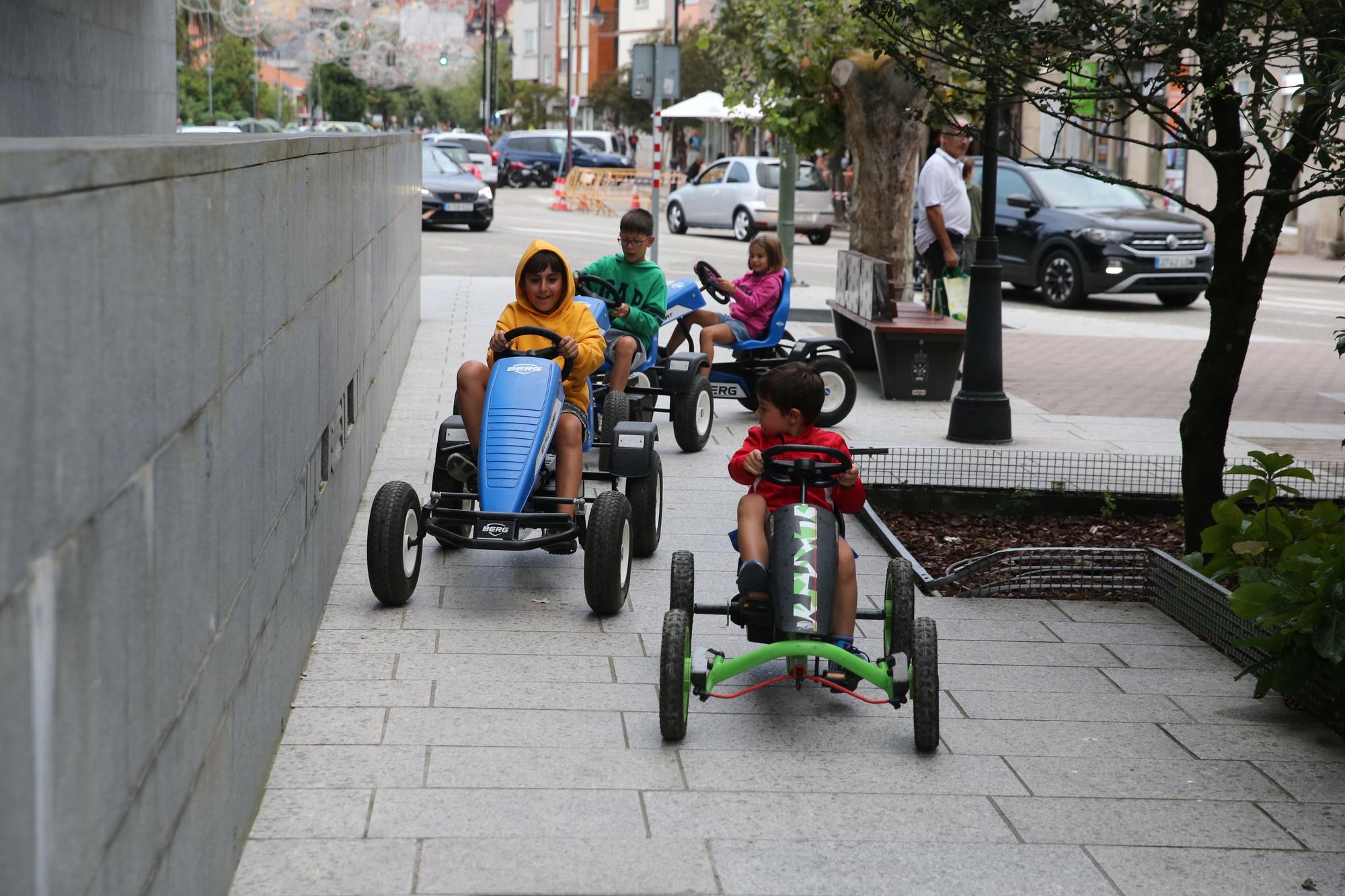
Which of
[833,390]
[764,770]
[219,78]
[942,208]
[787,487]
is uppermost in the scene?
[219,78]

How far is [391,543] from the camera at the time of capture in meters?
5.70

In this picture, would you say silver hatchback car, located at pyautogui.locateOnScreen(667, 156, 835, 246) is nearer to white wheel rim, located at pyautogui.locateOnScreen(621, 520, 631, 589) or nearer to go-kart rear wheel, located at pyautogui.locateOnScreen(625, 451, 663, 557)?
go-kart rear wheel, located at pyautogui.locateOnScreen(625, 451, 663, 557)

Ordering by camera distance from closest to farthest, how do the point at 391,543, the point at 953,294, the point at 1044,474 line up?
the point at 391,543 → the point at 1044,474 → the point at 953,294

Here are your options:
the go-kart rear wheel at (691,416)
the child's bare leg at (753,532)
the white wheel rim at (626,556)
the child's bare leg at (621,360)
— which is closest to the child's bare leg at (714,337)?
the go-kart rear wheel at (691,416)

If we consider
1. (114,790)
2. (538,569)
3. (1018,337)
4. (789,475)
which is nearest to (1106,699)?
(789,475)

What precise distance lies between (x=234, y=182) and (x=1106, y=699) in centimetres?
318

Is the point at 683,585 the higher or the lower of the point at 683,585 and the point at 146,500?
the lower

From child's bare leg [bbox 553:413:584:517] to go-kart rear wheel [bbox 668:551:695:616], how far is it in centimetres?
143

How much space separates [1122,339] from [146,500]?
14.6 metres

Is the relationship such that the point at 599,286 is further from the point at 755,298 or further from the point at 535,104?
the point at 535,104

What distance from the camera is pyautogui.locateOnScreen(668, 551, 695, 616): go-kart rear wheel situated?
489cm

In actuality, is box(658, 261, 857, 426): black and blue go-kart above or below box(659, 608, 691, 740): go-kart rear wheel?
above

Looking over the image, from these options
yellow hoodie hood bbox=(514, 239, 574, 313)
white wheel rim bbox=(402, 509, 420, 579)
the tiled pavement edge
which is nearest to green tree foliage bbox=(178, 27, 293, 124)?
yellow hoodie hood bbox=(514, 239, 574, 313)

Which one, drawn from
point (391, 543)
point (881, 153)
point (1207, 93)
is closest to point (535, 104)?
point (881, 153)
